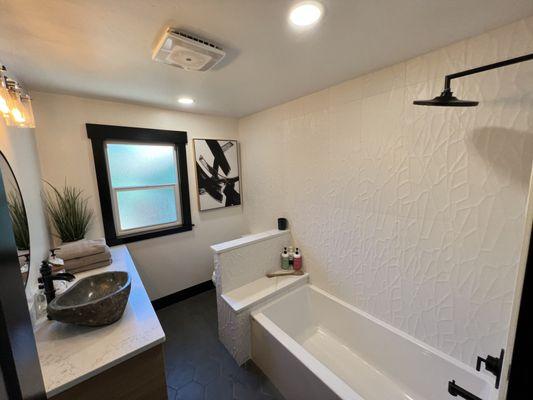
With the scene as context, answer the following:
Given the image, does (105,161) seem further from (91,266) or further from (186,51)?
(186,51)

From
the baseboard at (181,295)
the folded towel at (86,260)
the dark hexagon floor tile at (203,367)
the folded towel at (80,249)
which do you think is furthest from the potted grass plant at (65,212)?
the dark hexagon floor tile at (203,367)

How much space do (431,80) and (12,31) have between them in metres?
2.18

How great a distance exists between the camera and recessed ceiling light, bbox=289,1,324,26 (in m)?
0.88

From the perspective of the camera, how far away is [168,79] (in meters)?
1.57

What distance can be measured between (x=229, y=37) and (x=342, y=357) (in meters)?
2.39

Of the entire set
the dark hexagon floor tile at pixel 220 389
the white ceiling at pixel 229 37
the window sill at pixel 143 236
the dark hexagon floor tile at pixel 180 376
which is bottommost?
the dark hexagon floor tile at pixel 220 389

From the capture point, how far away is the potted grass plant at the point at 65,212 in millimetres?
1784

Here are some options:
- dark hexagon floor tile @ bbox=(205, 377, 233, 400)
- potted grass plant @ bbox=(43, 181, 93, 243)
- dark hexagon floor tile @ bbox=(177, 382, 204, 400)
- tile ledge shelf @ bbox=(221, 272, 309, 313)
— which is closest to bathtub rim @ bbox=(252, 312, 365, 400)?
tile ledge shelf @ bbox=(221, 272, 309, 313)

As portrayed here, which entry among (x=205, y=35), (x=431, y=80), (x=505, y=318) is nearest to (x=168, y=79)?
(x=205, y=35)

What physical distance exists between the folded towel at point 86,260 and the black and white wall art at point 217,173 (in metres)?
1.11

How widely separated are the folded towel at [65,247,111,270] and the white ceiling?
128cm

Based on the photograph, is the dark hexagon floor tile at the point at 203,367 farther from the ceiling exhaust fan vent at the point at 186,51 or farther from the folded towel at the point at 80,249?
the ceiling exhaust fan vent at the point at 186,51

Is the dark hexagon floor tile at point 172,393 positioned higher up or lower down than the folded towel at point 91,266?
lower down

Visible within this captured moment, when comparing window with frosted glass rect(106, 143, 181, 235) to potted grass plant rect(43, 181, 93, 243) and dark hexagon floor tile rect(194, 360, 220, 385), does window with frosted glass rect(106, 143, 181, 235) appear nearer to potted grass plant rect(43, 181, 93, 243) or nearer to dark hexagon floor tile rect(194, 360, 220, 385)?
potted grass plant rect(43, 181, 93, 243)
